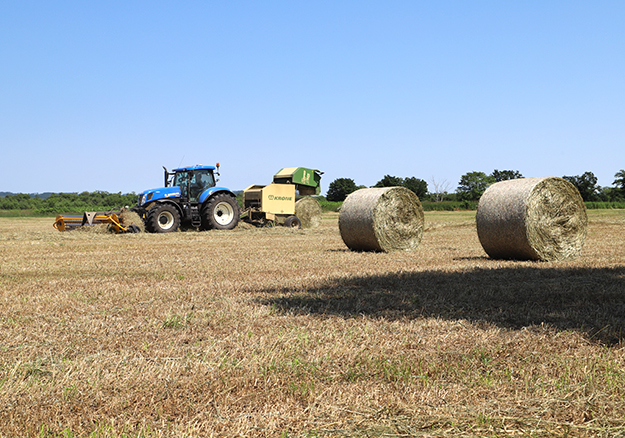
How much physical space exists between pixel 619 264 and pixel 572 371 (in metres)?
6.41

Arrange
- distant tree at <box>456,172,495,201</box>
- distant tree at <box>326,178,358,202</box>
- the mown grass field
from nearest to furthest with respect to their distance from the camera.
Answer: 1. the mown grass field
2. distant tree at <box>326,178,358,202</box>
3. distant tree at <box>456,172,495,201</box>

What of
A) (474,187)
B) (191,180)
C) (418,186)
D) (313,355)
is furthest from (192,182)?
(474,187)

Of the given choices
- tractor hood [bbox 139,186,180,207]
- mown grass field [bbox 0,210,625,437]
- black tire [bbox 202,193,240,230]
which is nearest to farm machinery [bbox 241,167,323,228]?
black tire [bbox 202,193,240,230]

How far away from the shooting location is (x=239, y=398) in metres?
3.06

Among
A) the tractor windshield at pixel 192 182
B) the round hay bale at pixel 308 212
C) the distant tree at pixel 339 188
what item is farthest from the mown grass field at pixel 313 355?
the distant tree at pixel 339 188

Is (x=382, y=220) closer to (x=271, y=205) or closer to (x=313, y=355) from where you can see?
(x=313, y=355)

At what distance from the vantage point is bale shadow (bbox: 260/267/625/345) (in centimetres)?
492

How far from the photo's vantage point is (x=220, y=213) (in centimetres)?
2066

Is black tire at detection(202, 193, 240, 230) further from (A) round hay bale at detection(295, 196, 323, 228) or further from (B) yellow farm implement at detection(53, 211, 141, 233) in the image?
(A) round hay bale at detection(295, 196, 323, 228)

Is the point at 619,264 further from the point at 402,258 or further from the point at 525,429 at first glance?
the point at 525,429

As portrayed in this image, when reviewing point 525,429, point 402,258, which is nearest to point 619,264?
point 402,258

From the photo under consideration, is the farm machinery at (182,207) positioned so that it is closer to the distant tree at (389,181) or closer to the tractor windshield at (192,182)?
the tractor windshield at (192,182)

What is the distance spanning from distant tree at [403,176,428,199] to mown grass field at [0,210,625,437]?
238 ft

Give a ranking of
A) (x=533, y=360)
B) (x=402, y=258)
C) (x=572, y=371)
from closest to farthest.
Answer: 1. (x=572, y=371)
2. (x=533, y=360)
3. (x=402, y=258)
